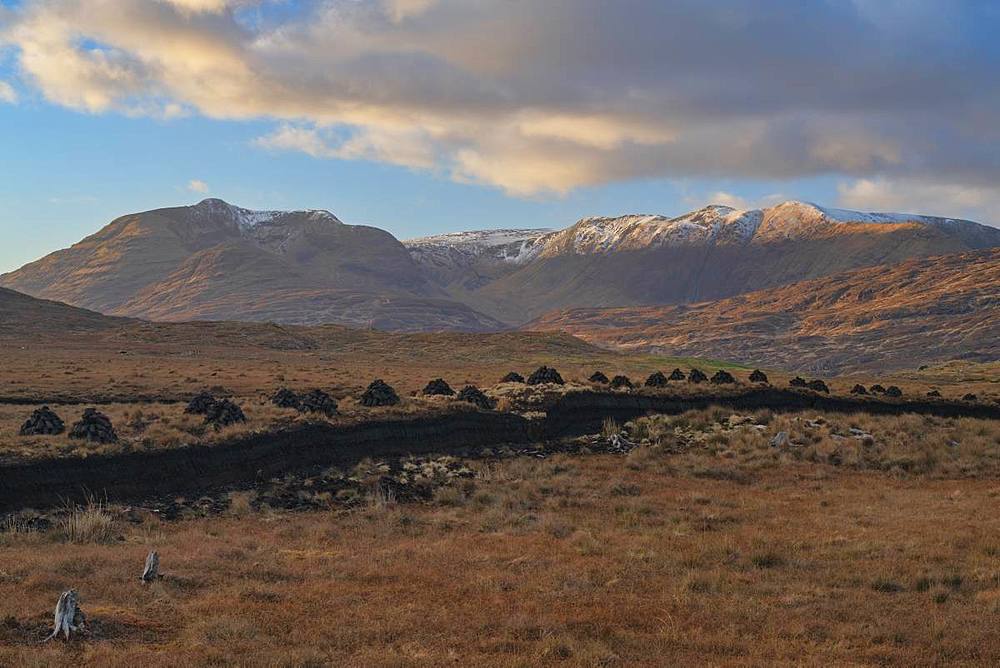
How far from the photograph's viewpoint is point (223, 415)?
31625mm

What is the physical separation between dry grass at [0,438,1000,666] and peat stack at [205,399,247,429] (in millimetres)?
7981

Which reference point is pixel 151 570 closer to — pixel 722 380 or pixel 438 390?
pixel 438 390

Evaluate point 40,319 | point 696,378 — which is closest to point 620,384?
point 696,378

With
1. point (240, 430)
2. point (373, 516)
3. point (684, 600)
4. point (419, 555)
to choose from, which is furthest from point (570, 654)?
point (240, 430)

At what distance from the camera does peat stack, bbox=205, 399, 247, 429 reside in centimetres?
3112

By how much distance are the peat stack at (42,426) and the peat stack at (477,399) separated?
18074mm

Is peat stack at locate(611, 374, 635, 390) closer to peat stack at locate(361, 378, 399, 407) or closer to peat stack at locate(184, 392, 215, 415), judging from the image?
peat stack at locate(361, 378, 399, 407)

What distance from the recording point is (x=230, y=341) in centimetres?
10988

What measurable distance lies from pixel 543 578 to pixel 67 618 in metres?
9.00

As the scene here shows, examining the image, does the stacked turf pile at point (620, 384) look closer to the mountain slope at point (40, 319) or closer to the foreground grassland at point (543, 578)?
the foreground grassland at point (543, 578)

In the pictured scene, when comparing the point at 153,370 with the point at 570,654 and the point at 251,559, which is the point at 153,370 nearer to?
the point at 251,559

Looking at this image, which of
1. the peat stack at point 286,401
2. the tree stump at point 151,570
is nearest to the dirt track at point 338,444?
the peat stack at point 286,401

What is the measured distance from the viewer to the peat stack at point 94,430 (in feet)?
89.3

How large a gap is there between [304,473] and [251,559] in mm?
10487
